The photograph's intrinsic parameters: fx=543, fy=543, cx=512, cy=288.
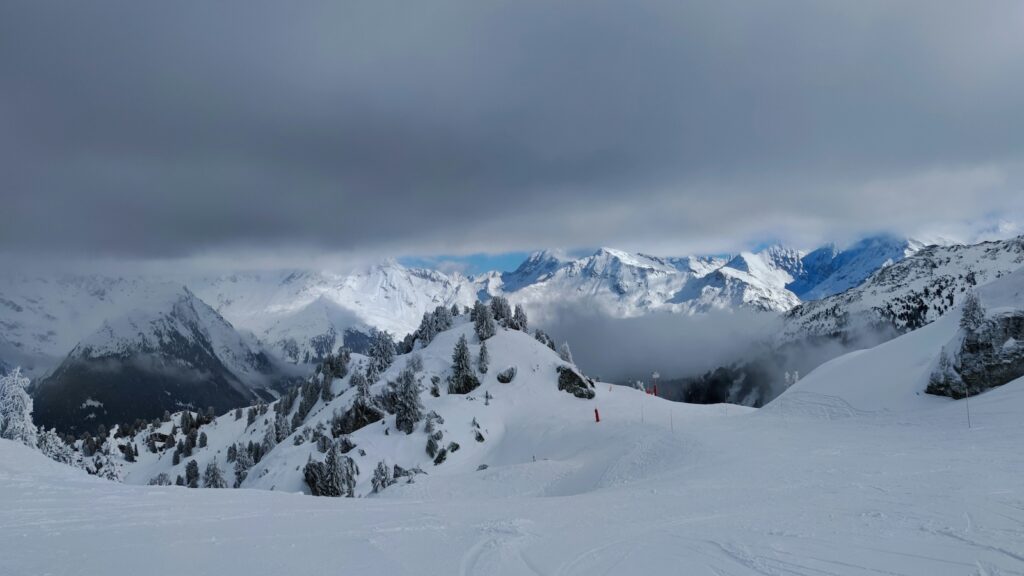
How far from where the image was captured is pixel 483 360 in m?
89.4

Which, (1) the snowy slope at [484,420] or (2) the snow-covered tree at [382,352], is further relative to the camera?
(2) the snow-covered tree at [382,352]

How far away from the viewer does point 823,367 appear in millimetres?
52406

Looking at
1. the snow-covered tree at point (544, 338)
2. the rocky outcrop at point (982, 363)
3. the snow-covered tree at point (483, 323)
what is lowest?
the rocky outcrop at point (982, 363)

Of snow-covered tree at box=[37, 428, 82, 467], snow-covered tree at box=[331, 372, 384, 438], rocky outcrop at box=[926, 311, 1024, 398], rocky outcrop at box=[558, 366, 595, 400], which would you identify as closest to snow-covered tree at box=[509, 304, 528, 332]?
rocky outcrop at box=[558, 366, 595, 400]

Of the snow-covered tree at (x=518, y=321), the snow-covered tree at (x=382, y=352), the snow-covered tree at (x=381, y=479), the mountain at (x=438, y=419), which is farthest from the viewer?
the snow-covered tree at (x=518, y=321)

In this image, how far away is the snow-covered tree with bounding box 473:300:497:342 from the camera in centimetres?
9856

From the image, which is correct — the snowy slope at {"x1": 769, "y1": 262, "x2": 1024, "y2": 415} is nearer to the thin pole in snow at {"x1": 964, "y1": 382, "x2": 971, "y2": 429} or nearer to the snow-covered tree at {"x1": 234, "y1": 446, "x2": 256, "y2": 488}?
the thin pole in snow at {"x1": 964, "y1": 382, "x2": 971, "y2": 429}

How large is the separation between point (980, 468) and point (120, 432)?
213010 mm

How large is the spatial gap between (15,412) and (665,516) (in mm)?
66231

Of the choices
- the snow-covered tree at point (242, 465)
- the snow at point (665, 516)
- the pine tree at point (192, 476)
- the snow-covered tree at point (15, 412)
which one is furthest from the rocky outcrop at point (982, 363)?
the pine tree at point (192, 476)

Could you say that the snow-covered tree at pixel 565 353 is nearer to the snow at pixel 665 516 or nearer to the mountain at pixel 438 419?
the mountain at pixel 438 419

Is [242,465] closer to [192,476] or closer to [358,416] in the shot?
[192,476]

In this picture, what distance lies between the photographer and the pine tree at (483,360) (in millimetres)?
88856

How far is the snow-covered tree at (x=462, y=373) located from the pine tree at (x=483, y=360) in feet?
5.22
